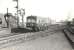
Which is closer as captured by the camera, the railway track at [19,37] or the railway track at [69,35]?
the railway track at [69,35]

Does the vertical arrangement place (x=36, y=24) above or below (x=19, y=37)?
above

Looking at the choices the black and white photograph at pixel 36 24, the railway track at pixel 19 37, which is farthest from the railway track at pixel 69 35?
the railway track at pixel 19 37

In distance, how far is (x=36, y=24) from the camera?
2.30m

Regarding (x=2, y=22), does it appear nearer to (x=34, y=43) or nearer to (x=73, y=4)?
(x=34, y=43)

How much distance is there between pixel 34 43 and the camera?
7.45ft

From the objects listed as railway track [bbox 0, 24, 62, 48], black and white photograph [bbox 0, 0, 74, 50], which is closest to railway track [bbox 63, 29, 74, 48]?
black and white photograph [bbox 0, 0, 74, 50]

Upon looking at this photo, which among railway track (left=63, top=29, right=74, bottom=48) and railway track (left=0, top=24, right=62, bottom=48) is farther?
railway track (left=0, top=24, right=62, bottom=48)

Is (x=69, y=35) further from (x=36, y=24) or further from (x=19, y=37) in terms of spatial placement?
(x=19, y=37)

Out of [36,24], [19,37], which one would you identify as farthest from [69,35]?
[19,37]

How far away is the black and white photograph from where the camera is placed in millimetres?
2205

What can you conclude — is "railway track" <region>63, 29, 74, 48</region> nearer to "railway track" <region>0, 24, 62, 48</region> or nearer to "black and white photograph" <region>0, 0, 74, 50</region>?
"black and white photograph" <region>0, 0, 74, 50</region>

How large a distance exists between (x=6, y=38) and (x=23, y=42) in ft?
0.85

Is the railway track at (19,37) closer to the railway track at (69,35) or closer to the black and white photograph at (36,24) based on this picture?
the black and white photograph at (36,24)

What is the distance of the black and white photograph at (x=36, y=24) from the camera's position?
2.21 meters
